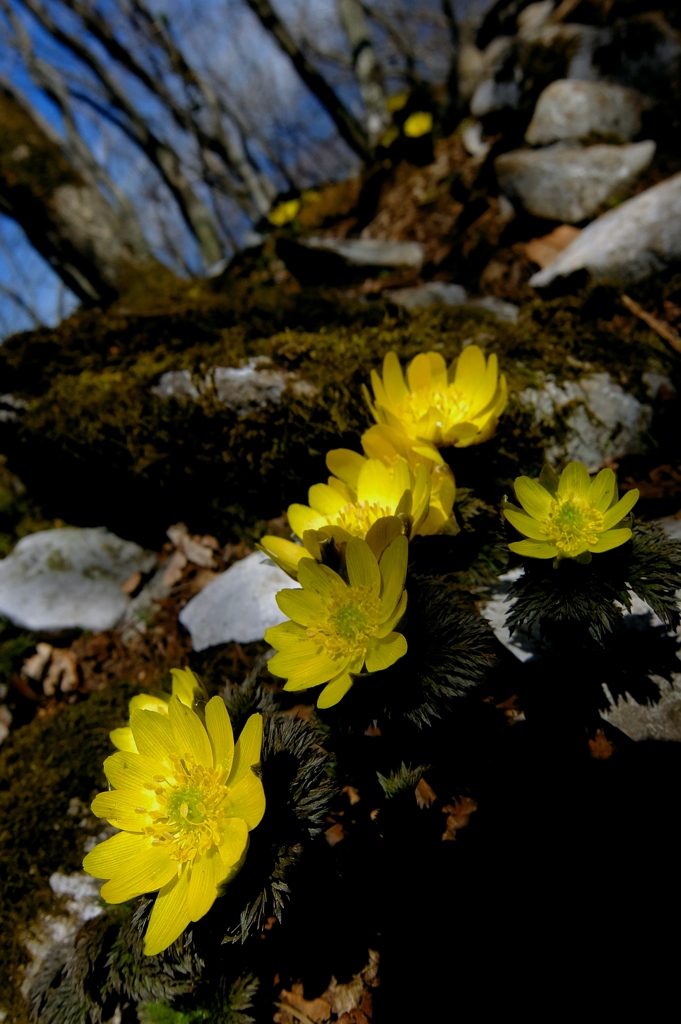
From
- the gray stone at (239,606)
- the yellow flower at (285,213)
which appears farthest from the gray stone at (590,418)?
the yellow flower at (285,213)

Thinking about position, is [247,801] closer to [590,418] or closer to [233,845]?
[233,845]

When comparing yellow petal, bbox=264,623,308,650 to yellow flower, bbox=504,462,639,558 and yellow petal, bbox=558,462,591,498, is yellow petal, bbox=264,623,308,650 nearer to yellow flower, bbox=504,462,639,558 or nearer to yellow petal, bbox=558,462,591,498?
yellow flower, bbox=504,462,639,558

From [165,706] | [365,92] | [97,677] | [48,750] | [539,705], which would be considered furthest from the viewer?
[365,92]

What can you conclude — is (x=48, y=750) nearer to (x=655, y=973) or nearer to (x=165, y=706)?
(x=165, y=706)

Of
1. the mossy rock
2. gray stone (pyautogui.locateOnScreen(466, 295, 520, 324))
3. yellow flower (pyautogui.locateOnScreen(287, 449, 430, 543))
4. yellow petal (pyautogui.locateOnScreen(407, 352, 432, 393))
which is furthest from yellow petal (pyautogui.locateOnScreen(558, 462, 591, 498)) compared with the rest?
gray stone (pyautogui.locateOnScreen(466, 295, 520, 324))

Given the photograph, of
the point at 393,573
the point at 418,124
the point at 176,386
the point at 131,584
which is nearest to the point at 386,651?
the point at 393,573

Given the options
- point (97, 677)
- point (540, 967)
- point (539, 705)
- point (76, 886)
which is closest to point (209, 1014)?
point (76, 886)
